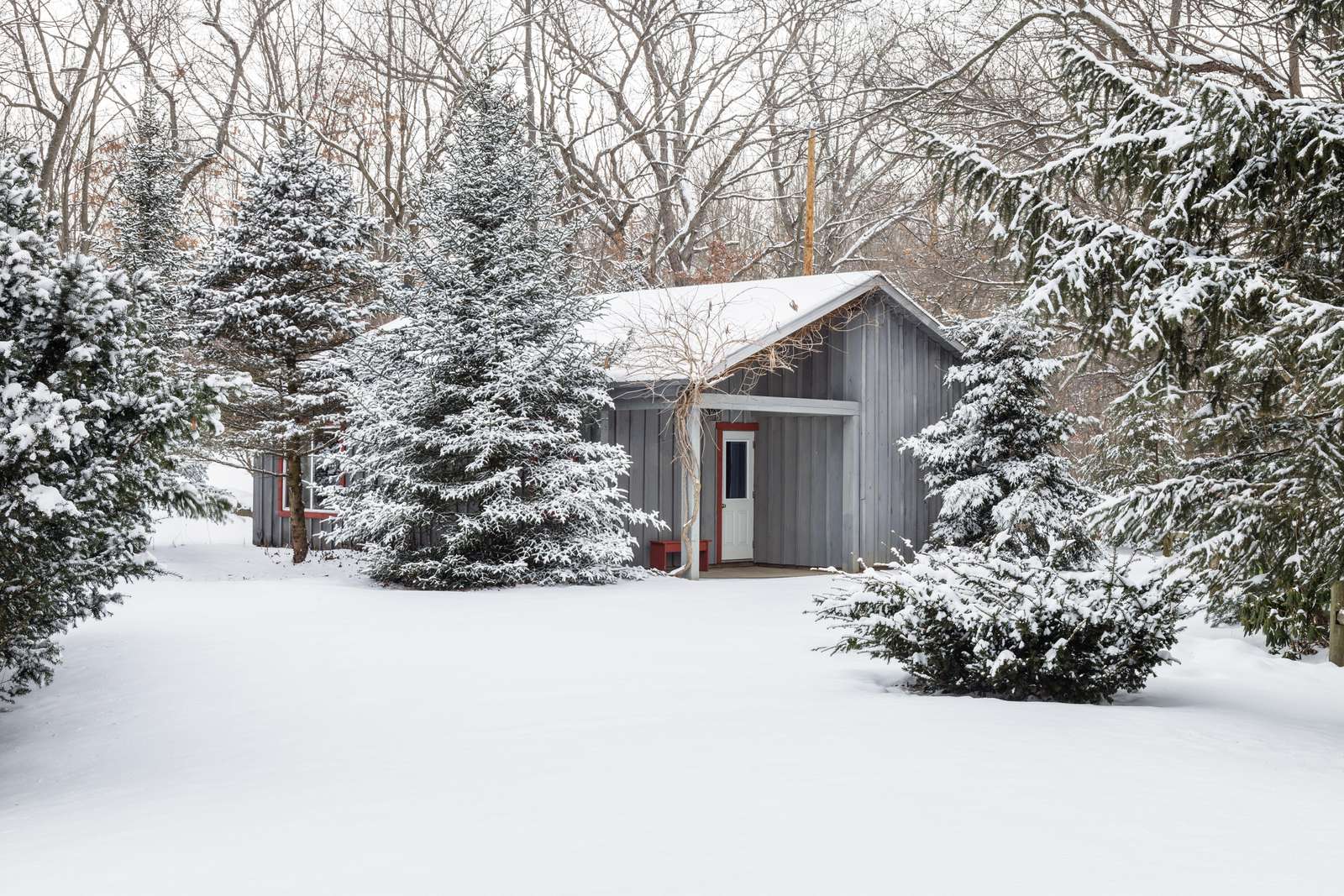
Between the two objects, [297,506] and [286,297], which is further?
[297,506]

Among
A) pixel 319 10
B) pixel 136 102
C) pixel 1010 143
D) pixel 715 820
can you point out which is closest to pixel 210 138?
pixel 136 102

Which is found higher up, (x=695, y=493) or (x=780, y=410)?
(x=780, y=410)

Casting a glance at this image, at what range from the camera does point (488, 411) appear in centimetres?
1388

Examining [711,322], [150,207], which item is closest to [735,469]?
[711,322]

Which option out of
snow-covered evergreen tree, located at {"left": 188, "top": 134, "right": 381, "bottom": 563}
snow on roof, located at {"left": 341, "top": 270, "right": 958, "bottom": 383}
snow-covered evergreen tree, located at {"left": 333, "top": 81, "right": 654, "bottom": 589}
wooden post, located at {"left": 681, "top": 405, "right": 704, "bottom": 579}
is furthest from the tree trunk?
wooden post, located at {"left": 681, "top": 405, "right": 704, "bottom": 579}

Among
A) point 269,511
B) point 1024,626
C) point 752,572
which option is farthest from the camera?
point 269,511

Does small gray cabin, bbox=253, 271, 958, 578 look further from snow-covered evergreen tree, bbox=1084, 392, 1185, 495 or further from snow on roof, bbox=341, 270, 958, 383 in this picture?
snow-covered evergreen tree, bbox=1084, 392, 1185, 495

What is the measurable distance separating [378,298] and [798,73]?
7407mm

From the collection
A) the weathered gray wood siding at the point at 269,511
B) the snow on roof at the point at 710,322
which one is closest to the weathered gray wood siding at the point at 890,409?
the snow on roof at the point at 710,322

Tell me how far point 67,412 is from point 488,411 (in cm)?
769

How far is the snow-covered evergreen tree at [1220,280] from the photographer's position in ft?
20.3

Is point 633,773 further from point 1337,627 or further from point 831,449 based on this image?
point 831,449

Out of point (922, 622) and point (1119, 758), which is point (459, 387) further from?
point (1119, 758)

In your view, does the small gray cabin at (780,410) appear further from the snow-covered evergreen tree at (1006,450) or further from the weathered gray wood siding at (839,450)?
the snow-covered evergreen tree at (1006,450)
